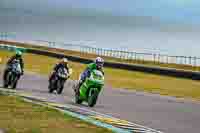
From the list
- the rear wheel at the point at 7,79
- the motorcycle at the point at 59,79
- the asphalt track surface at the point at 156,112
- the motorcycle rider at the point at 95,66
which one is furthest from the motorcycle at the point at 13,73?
the motorcycle rider at the point at 95,66

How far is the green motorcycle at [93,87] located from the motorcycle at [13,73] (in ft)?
18.8

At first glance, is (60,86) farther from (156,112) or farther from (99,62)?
(156,112)

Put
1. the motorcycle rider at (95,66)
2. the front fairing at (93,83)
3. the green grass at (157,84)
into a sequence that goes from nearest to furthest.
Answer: the front fairing at (93,83) → the motorcycle rider at (95,66) → the green grass at (157,84)

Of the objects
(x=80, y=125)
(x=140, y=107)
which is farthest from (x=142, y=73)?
(x=80, y=125)

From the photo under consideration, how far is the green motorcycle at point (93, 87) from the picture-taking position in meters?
18.4

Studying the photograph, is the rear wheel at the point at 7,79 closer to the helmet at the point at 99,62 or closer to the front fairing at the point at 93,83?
the front fairing at the point at 93,83

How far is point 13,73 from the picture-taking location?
2397cm

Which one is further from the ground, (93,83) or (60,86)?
(93,83)

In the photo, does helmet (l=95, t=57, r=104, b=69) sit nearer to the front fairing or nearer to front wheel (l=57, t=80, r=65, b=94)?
the front fairing

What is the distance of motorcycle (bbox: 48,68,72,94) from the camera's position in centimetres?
2430

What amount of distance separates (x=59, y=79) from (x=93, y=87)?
20.0ft

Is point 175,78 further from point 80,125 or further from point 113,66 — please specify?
point 80,125

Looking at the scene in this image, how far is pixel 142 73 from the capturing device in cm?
4409

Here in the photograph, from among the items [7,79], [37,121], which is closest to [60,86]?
[7,79]
